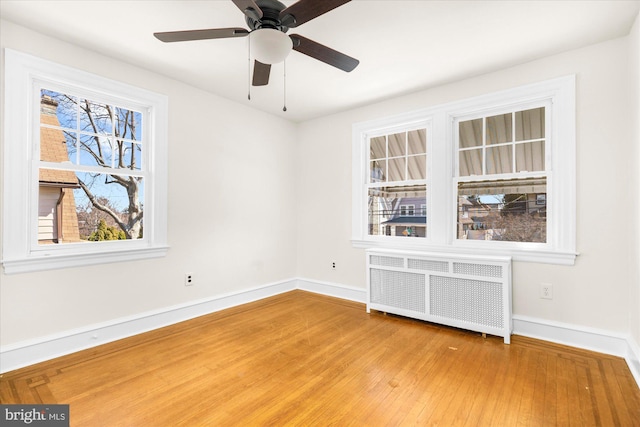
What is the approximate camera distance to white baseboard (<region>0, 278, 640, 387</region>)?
7.95 feet

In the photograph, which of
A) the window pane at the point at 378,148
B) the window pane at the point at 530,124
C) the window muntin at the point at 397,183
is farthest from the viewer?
the window pane at the point at 378,148

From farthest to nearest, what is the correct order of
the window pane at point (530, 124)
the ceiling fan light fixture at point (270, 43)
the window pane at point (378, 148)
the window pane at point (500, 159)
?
1. the window pane at point (378, 148)
2. the window pane at point (500, 159)
3. the window pane at point (530, 124)
4. the ceiling fan light fixture at point (270, 43)

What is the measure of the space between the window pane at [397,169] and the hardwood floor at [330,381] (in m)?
1.89

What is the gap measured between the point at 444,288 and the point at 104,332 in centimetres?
334

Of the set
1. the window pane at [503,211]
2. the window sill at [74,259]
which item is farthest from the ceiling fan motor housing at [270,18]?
the window pane at [503,211]

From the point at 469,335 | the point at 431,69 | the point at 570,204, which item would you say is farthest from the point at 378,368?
the point at 431,69

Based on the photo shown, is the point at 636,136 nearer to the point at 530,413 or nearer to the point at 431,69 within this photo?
the point at 431,69

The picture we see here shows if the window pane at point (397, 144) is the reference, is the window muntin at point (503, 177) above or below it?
below

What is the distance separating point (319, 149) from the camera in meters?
4.78

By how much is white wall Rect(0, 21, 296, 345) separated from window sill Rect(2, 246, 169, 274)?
2.3 inches

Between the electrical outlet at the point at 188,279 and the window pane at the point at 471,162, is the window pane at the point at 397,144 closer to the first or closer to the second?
the window pane at the point at 471,162

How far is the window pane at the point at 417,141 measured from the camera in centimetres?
385

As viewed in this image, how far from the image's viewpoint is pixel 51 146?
2688 mm

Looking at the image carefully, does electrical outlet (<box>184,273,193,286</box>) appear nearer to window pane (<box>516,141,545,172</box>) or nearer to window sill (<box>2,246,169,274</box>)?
window sill (<box>2,246,169,274</box>)
